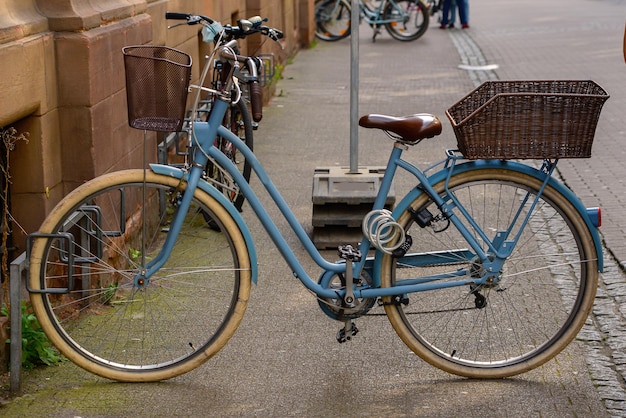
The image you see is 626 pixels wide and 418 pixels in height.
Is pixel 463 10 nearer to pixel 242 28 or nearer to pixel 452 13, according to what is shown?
pixel 452 13

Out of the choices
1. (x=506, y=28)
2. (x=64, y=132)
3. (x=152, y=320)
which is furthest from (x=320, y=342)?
(x=506, y=28)

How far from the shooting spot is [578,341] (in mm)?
5285

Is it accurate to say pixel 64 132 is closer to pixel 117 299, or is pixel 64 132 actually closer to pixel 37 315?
pixel 117 299

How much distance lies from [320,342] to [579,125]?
1588mm

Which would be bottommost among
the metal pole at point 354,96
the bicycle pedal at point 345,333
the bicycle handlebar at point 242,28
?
the bicycle pedal at point 345,333

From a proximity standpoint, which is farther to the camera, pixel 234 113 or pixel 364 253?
pixel 234 113

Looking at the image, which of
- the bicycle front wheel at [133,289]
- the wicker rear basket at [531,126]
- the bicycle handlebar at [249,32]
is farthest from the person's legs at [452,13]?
the wicker rear basket at [531,126]

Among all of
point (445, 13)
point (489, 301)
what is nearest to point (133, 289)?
point (489, 301)

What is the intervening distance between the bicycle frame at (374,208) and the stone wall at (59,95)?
89 cm

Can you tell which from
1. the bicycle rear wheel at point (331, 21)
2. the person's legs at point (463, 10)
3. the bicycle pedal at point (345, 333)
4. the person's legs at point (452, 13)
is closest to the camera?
the bicycle pedal at point (345, 333)

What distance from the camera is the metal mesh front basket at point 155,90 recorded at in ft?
14.2

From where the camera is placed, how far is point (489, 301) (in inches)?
206

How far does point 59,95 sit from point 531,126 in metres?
2.29

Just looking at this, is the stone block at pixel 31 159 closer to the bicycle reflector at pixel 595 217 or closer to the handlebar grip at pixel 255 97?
the handlebar grip at pixel 255 97
